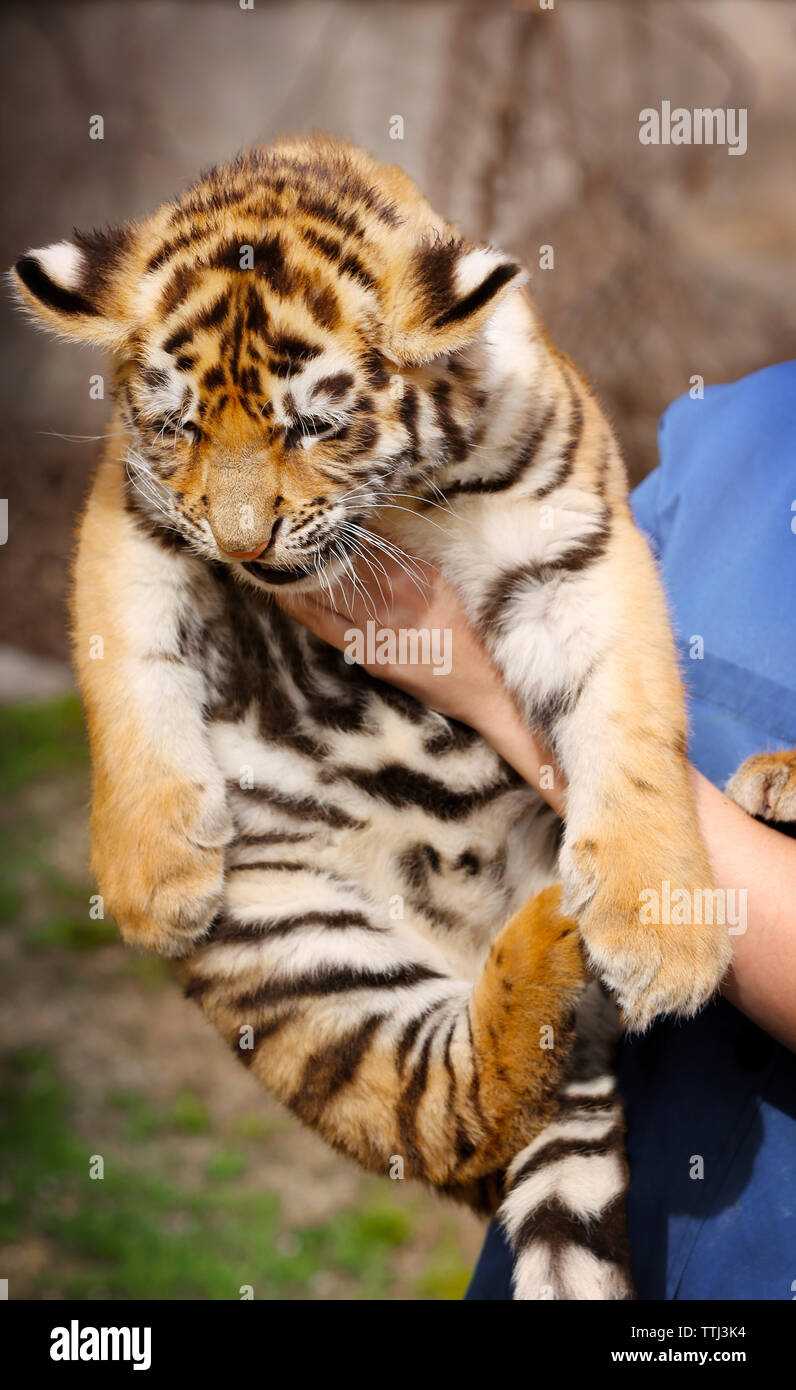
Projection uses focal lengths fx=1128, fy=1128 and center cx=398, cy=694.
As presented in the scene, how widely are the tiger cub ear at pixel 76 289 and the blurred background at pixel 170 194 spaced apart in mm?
2710

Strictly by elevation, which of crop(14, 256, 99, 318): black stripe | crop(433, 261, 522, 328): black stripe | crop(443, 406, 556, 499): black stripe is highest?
crop(14, 256, 99, 318): black stripe

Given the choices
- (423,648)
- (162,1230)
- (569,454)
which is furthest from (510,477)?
(162,1230)

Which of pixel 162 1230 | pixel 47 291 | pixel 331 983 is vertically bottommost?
pixel 162 1230

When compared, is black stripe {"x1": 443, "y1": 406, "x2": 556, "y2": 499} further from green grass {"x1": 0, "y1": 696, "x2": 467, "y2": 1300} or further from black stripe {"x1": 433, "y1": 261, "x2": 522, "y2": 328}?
green grass {"x1": 0, "y1": 696, "x2": 467, "y2": 1300}

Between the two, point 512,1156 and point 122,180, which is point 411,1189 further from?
point 122,180

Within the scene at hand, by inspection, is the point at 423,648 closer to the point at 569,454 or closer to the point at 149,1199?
the point at 569,454

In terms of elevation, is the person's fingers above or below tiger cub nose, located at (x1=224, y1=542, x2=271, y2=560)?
below

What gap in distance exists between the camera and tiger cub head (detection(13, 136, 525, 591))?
1.41 meters

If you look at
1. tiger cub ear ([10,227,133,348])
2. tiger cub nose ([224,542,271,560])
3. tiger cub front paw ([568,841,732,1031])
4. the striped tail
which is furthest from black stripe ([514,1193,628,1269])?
tiger cub ear ([10,227,133,348])

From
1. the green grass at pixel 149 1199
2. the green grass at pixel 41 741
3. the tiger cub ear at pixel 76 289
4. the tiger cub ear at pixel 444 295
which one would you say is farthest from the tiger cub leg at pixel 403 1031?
the green grass at pixel 41 741

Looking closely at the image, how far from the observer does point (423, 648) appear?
1.62 m

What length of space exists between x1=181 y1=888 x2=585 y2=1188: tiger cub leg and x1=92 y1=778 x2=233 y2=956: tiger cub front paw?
2.7 inches

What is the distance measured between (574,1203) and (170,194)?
12.0 ft
